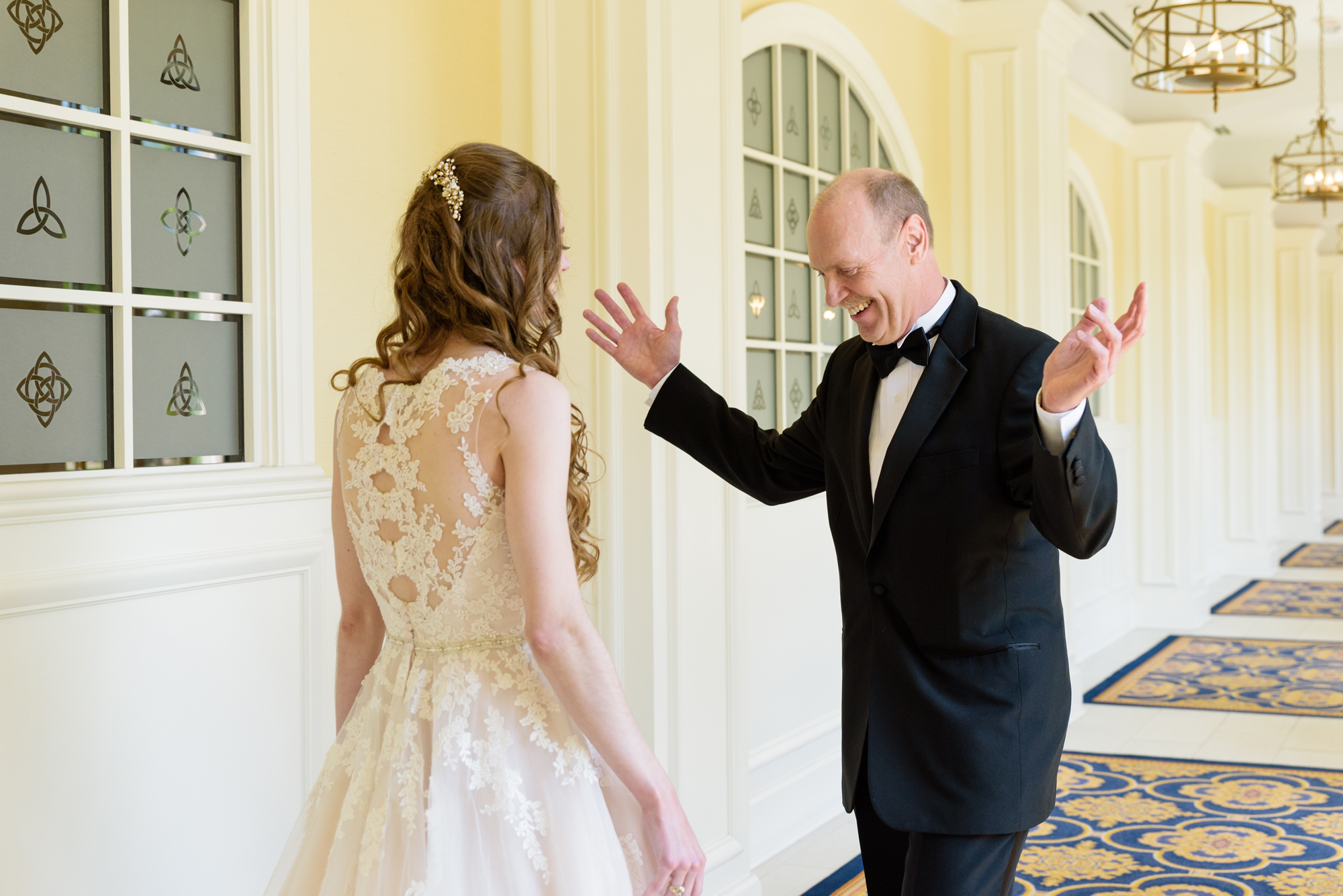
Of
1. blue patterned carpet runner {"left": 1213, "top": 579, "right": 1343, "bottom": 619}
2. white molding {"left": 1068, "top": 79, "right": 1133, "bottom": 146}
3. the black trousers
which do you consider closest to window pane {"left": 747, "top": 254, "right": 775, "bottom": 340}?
the black trousers

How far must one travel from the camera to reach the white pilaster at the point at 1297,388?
14.0 meters

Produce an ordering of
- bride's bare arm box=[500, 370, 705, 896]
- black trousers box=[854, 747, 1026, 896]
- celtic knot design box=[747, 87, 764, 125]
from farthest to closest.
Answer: celtic knot design box=[747, 87, 764, 125], black trousers box=[854, 747, 1026, 896], bride's bare arm box=[500, 370, 705, 896]

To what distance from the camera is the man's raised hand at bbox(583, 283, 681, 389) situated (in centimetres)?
233

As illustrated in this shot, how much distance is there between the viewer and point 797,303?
456 centimetres

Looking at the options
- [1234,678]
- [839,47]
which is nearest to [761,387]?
[839,47]

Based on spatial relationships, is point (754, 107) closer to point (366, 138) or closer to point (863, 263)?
point (366, 138)

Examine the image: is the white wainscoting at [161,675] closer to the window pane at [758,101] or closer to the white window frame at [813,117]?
the white window frame at [813,117]

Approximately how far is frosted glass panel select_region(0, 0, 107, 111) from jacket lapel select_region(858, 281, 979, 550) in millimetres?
1474

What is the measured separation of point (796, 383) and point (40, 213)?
2915 mm

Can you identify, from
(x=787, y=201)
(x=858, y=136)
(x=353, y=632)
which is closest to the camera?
(x=353, y=632)

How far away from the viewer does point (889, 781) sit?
6.51 ft

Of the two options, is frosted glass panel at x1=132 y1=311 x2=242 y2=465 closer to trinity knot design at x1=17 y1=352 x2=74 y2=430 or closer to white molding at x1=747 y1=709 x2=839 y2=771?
trinity knot design at x1=17 y1=352 x2=74 y2=430

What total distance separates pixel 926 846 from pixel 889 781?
11 cm

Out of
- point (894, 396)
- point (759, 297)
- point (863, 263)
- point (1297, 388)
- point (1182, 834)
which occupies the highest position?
point (1297, 388)
